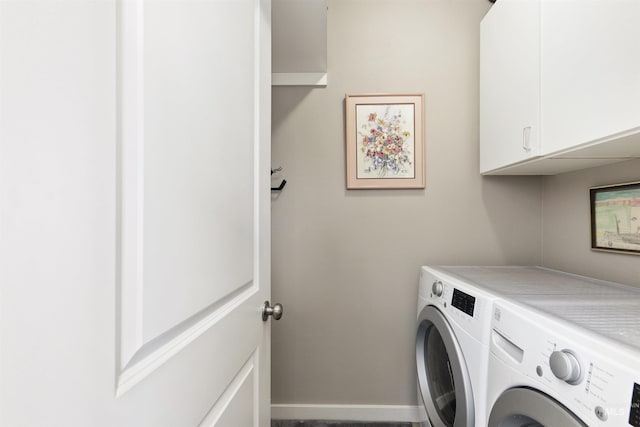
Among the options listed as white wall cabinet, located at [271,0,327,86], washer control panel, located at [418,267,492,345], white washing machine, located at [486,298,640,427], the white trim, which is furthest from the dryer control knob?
the white trim

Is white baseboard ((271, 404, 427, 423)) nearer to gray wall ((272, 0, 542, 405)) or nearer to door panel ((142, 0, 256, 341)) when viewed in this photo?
gray wall ((272, 0, 542, 405))

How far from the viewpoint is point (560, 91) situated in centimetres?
106

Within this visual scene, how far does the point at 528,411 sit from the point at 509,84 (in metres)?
1.23

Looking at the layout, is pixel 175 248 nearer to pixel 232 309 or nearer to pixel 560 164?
pixel 232 309

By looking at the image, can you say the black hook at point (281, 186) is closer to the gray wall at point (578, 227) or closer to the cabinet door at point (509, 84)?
the cabinet door at point (509, 84)

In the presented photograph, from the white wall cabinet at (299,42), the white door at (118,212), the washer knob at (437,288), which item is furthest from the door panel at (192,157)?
the washer knob at (437,288)

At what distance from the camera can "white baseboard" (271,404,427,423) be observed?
1763 millimetres

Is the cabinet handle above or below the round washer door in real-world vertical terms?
above

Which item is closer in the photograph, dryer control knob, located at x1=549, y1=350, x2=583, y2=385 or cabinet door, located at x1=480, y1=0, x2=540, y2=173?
dryer control knob, located at x1=549, y1=350, x2=583, y2=385

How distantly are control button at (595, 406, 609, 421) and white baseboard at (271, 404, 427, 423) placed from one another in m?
1.39

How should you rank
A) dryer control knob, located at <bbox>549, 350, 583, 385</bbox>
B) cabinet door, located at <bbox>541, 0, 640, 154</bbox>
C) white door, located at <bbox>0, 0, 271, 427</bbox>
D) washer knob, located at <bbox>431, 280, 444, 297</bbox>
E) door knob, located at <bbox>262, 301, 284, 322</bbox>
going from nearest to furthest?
1. white door, located at <bbox>0, 0, 271, 427</bbox>
2. dryer control knob, located at <bbox>549, 350, 583, 385</bbox>
3. cabinet door, located at <bbox>541, 0, 640, 154</bbox>
4. door knob, located at <bbox>262, 301, 284, 322</bbox>
5. washer knob, located at <bbox>431, 280, 444, 297</bbox>

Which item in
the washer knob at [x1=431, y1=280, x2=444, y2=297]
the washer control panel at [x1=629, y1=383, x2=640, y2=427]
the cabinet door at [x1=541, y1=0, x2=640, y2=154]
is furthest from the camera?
the washer knob at [x1=431, y1=280, x2=444, y2=297]

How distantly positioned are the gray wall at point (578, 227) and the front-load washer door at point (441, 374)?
0.76m

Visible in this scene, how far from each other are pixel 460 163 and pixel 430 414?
126 centimetres
